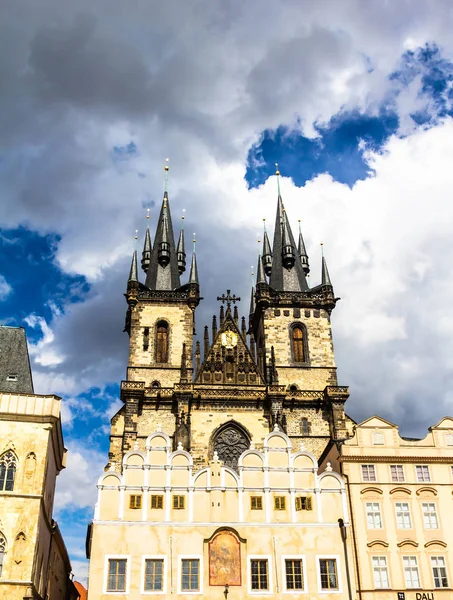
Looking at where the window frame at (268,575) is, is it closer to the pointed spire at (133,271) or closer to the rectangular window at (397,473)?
the rectangular window at (397,473)

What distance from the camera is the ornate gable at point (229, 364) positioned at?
173 feet

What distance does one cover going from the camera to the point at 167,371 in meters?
53.8

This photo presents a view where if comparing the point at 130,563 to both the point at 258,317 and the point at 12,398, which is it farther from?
the point at 258,317

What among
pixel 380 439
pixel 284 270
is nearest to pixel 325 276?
pixel 284 270

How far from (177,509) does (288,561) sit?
224 inches

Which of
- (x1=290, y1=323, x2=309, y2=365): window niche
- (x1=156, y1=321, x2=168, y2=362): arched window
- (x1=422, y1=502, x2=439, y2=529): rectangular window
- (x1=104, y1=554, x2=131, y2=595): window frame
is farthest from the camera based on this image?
(x1=290, y1=323, x2=309, y2=365): window niche

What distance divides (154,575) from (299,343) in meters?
29.9

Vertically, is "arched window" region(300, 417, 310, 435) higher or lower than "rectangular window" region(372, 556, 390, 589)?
higher

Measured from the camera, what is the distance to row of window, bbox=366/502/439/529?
31562 mm

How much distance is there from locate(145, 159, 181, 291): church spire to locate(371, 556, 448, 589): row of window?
112ft

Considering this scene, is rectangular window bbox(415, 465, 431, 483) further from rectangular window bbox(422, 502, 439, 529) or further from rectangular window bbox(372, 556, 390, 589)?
rectangular window bbox(372, 556, 390, 589)

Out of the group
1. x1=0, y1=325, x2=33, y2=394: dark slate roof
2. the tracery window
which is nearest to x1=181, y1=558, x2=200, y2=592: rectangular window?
x1=0, y1=325, x2=33, y2=394: dark slate roof

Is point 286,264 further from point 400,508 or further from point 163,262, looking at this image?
point 400,508

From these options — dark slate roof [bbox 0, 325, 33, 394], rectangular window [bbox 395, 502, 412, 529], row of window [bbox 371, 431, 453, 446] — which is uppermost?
dark slate roof [bbox 0, 325, 33, 394]
